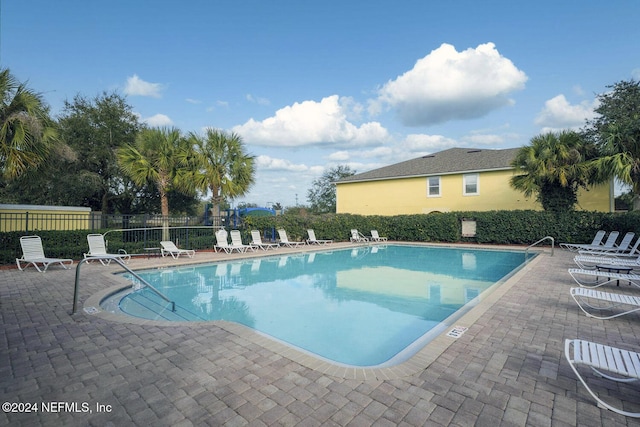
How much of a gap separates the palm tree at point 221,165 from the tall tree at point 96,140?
7877 mm

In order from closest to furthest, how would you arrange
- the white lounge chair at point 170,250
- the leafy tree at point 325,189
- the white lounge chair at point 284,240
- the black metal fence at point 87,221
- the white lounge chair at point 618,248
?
the white lounge chair at point 618,248 → the black metal fence at point 87,221 → the white lounge chair at point 170,250 → the white lounge chair at point 284,240 → the leafy tree at point 325,189

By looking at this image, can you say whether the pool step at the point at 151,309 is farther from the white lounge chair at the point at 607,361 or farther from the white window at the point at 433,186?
the white window at the point at 433,186

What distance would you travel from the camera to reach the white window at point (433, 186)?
23555 mm

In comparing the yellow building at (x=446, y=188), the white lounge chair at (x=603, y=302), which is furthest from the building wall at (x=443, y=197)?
the white lounge chair at (x=603, y=302)

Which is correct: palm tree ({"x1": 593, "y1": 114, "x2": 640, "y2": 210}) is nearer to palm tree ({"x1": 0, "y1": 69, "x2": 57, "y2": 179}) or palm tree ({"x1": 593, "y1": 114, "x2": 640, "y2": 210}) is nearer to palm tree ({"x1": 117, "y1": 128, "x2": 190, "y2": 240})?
palm tree ({"x1": 117, "y1": 128, "x2": 190, "y2": 240})

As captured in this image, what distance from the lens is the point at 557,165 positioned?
15.7 meters

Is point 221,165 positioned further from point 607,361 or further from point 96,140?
point 607,361

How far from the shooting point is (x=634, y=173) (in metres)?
13.8

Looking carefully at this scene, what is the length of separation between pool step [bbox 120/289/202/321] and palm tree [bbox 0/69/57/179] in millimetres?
4991

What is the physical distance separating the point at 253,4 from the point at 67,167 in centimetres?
1484

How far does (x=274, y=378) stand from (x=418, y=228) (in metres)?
19.1

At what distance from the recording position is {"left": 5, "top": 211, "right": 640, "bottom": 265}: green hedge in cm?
1126

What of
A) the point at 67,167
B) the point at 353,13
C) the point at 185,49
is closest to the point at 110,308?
the point at 185,49

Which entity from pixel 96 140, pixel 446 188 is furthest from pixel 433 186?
pixel 96 140
